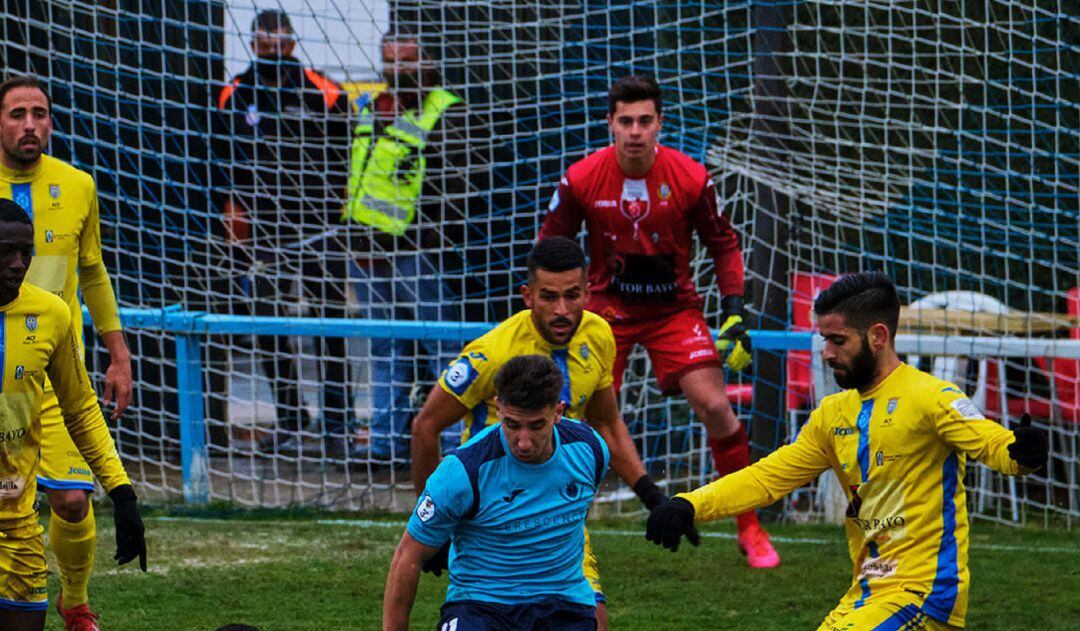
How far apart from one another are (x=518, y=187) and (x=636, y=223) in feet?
7.00

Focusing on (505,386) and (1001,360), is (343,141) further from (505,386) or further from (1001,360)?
(505,386)

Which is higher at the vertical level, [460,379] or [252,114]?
[252,114]

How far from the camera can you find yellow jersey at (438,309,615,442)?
5.30 meters

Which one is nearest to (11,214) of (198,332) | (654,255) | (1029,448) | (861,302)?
(861,302)

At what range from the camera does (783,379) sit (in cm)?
853

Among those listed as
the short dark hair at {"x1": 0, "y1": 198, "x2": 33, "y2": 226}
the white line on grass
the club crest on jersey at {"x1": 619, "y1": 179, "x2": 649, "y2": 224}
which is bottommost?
the white line on grass

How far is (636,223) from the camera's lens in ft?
22.5

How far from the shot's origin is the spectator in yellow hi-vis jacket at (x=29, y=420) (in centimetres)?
465

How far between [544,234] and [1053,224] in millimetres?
2919

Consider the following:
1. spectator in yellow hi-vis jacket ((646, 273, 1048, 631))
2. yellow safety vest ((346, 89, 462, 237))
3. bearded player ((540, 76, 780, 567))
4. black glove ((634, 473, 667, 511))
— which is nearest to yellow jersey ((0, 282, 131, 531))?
black glove ((634, 473, 667, 511))

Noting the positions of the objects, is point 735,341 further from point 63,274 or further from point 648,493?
point 63,274

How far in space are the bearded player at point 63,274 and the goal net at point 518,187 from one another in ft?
8.50

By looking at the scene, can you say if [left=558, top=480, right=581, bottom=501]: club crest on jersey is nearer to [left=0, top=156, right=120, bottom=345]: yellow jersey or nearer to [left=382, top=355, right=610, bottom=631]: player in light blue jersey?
[left=382, top=355, right=610, bottom=631]: player in light blue jersey

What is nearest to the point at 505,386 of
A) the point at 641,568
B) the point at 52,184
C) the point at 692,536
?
the point at 692,536
